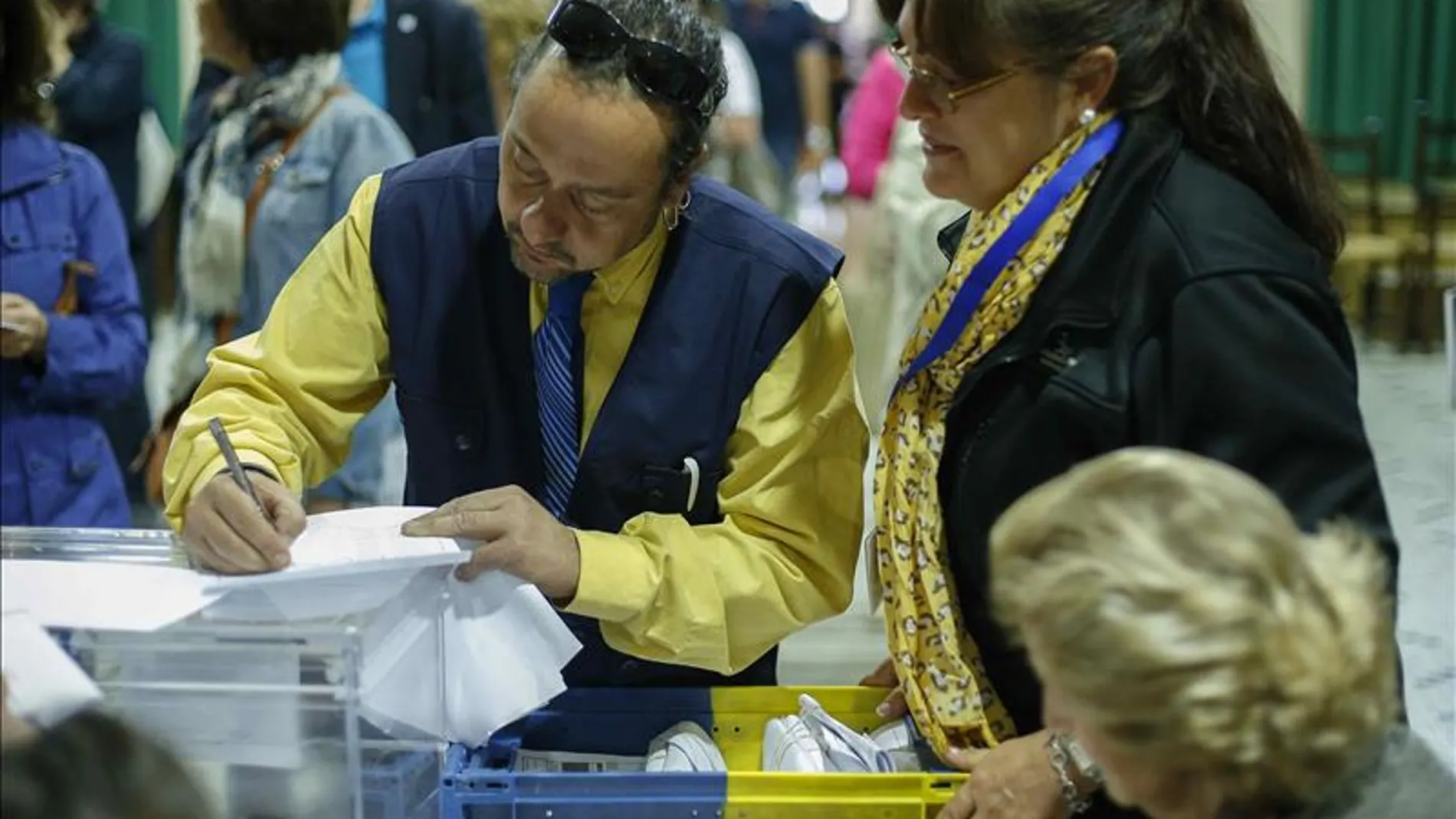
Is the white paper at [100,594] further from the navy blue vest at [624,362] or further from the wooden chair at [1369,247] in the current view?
the wooden chair at [1369,247]

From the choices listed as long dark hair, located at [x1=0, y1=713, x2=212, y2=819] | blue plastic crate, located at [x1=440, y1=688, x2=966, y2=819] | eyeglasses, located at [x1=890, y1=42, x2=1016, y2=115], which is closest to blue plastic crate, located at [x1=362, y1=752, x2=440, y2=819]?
blue plastic crate, located at [x1=440, y1=688, x2=966, y2=819]

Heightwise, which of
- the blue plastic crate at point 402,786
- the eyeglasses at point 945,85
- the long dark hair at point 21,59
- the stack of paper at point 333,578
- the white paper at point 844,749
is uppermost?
the eyeglasses at point 945,85

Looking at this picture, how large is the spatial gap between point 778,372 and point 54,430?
1.59 metres

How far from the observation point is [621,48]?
1938 millimetres

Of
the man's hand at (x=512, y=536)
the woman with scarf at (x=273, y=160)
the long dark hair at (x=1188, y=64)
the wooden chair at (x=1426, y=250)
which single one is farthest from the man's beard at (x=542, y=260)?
the wooden chair at (x=1426, y=250)

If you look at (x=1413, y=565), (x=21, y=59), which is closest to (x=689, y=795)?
(x=21, y=59)

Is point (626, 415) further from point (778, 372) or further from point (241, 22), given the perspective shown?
point (241, 22)

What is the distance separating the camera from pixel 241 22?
4.05 meters

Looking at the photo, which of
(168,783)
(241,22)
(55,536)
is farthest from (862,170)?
(168,783)

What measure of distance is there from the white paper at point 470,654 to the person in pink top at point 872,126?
394 centimetres

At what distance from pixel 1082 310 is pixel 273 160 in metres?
2.64

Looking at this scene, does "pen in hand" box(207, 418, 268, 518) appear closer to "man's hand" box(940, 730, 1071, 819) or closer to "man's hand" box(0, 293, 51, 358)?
"man's hand" box(940, 730, 1071, 819)

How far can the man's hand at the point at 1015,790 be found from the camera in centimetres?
170

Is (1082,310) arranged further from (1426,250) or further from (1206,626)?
(1426,250)
